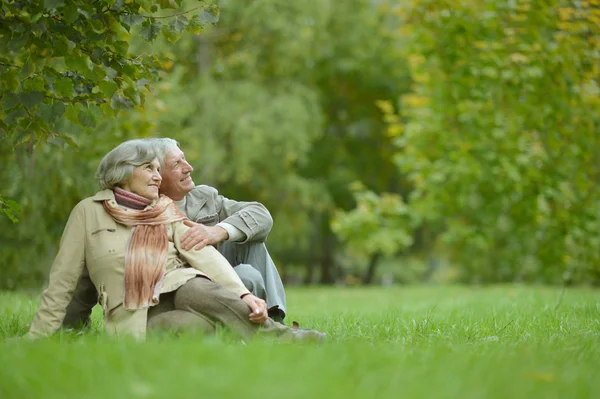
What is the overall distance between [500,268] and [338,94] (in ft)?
29.5

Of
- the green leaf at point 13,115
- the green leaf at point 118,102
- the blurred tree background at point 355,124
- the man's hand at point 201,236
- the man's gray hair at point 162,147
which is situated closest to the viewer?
the man's hand at point 201,236

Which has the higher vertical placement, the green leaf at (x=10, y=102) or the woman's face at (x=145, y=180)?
the green leaf at (x=10, y=102)

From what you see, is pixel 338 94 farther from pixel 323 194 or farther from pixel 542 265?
pixel 542 265

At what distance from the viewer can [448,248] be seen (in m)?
25.8

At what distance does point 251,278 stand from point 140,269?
710mm

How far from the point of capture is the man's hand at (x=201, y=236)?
14.5 feet

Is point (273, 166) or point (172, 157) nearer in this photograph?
point (172, 157)

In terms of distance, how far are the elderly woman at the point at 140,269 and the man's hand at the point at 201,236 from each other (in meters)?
0.04

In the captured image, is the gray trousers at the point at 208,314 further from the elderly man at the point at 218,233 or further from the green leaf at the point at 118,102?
the green leaf at the point at 118,102

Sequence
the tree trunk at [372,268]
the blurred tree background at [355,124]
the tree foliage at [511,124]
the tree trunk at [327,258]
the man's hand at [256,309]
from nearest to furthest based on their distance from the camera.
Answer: the man's hand at [256,309]
the blurred tree background at [355,124]
the tree foliage at [511,124]
the tree trunk at [372,268]
the tree trunk at [327,258]

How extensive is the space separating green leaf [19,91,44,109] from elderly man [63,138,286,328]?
2.48 feet

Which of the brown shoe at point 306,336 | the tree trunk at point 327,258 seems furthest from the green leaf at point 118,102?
the tree trunk at point 327,258

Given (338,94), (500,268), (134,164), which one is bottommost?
(500,268)

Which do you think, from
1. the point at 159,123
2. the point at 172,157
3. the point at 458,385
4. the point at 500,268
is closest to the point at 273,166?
the point at 159,123
